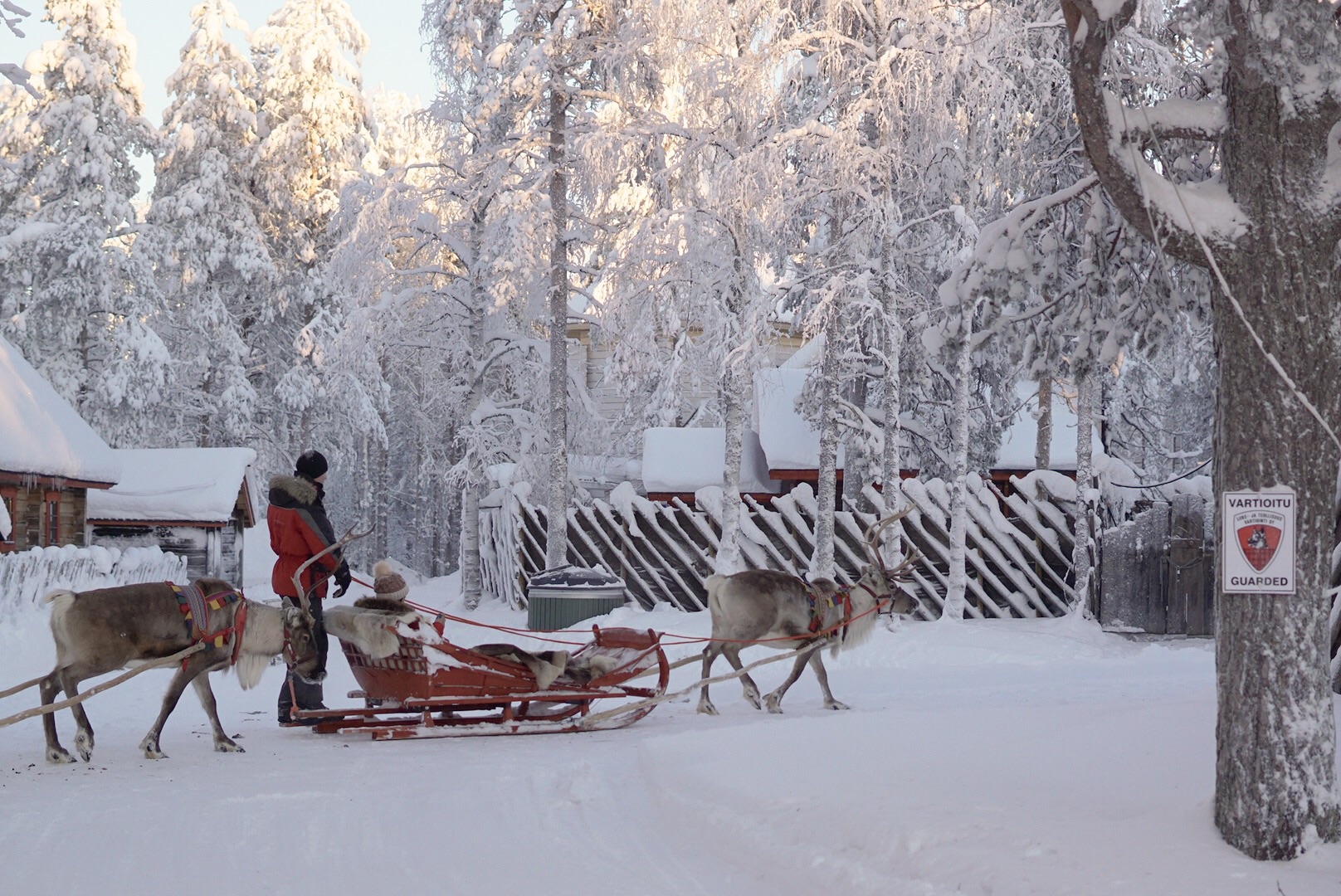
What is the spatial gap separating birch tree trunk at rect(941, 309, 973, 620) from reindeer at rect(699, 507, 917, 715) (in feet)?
19.5

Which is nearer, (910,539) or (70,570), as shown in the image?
(70,570)

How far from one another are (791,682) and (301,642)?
405cm

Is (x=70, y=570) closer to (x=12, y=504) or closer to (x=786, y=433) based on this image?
(x=12, y=504)

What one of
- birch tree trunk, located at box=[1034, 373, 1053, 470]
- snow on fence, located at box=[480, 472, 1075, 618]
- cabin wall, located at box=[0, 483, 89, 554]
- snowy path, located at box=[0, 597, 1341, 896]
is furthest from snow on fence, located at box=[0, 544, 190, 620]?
birch tree trunk, located at box=[1034, 373, 1053, 470]

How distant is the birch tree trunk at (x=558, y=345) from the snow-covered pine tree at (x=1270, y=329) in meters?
14.7

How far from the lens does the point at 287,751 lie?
869cm

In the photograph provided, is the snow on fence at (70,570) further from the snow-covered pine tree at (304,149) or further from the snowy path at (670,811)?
the snow-covered pine tree at (304,149)

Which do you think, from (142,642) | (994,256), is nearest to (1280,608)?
(994,256)

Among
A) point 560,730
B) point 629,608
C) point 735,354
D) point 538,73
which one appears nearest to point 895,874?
point 560,730

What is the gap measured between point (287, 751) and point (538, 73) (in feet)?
42.3

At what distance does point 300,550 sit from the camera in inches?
378

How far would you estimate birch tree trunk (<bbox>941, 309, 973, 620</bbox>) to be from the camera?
16875 mm

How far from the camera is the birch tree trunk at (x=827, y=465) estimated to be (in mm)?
16938

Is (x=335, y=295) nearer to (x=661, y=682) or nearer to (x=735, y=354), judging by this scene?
(x=735, y=354)
